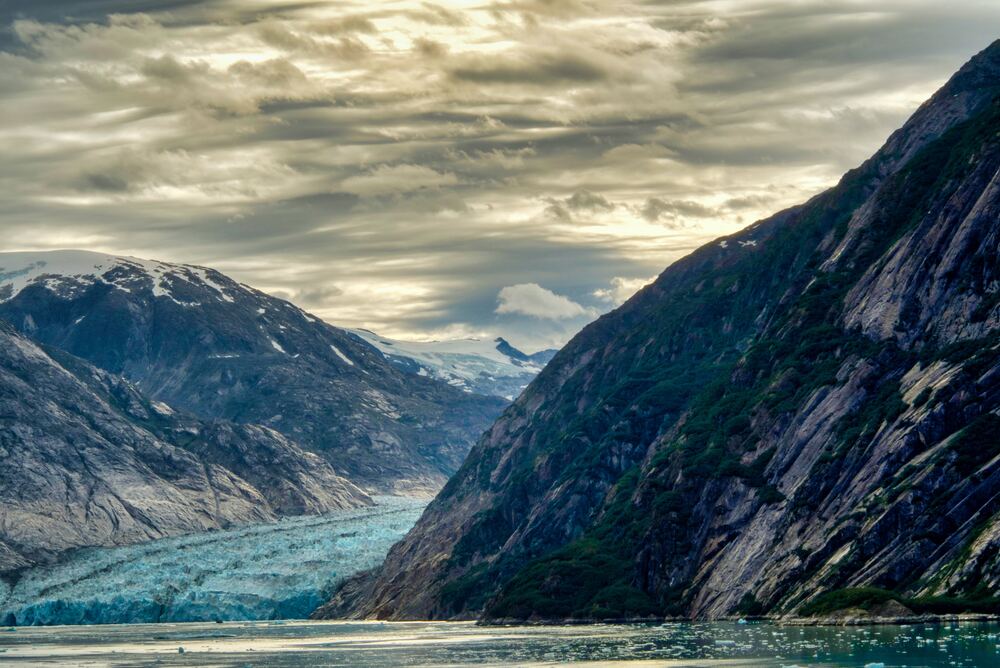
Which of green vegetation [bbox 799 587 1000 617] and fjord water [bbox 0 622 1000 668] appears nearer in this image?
fjord water [bbox 0 622 1000 668]

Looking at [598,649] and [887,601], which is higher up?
[887,601]

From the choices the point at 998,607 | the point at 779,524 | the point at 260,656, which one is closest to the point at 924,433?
the point at 779,524

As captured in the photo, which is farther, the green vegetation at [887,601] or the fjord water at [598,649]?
the green vegetation at [887,601]

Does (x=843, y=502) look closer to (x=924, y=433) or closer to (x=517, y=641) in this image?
(x=924, y=433)

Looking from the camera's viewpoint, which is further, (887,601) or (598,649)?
(887,601)
